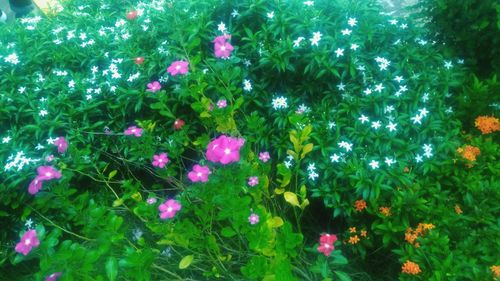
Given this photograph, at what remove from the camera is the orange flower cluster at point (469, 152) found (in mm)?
2180

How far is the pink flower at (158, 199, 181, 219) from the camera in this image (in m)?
1.77

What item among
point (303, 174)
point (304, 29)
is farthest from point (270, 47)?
point (303, 174)

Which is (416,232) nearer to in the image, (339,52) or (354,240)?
(354,240)

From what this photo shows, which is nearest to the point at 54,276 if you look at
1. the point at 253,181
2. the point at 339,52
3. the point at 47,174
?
the point at 47,174

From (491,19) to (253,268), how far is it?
7.11 ft

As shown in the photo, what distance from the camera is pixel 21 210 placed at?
2574mm

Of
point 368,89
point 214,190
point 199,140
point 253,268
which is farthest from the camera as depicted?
point 368,89

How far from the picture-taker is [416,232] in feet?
6.66

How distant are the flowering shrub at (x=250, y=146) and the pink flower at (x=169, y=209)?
0.03 metres

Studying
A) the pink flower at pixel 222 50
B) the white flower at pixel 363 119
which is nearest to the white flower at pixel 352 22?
the white flower at pixel 363 119

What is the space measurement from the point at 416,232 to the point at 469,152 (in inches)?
21.5

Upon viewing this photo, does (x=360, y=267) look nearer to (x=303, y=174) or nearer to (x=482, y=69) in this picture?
(x=303, y=174)

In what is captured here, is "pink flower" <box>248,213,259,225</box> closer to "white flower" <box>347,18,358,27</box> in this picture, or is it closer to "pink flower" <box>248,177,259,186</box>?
"pink flower" <box>248,177,259,186</box>

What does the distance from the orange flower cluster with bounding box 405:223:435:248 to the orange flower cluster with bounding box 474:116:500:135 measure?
2.33 ft
